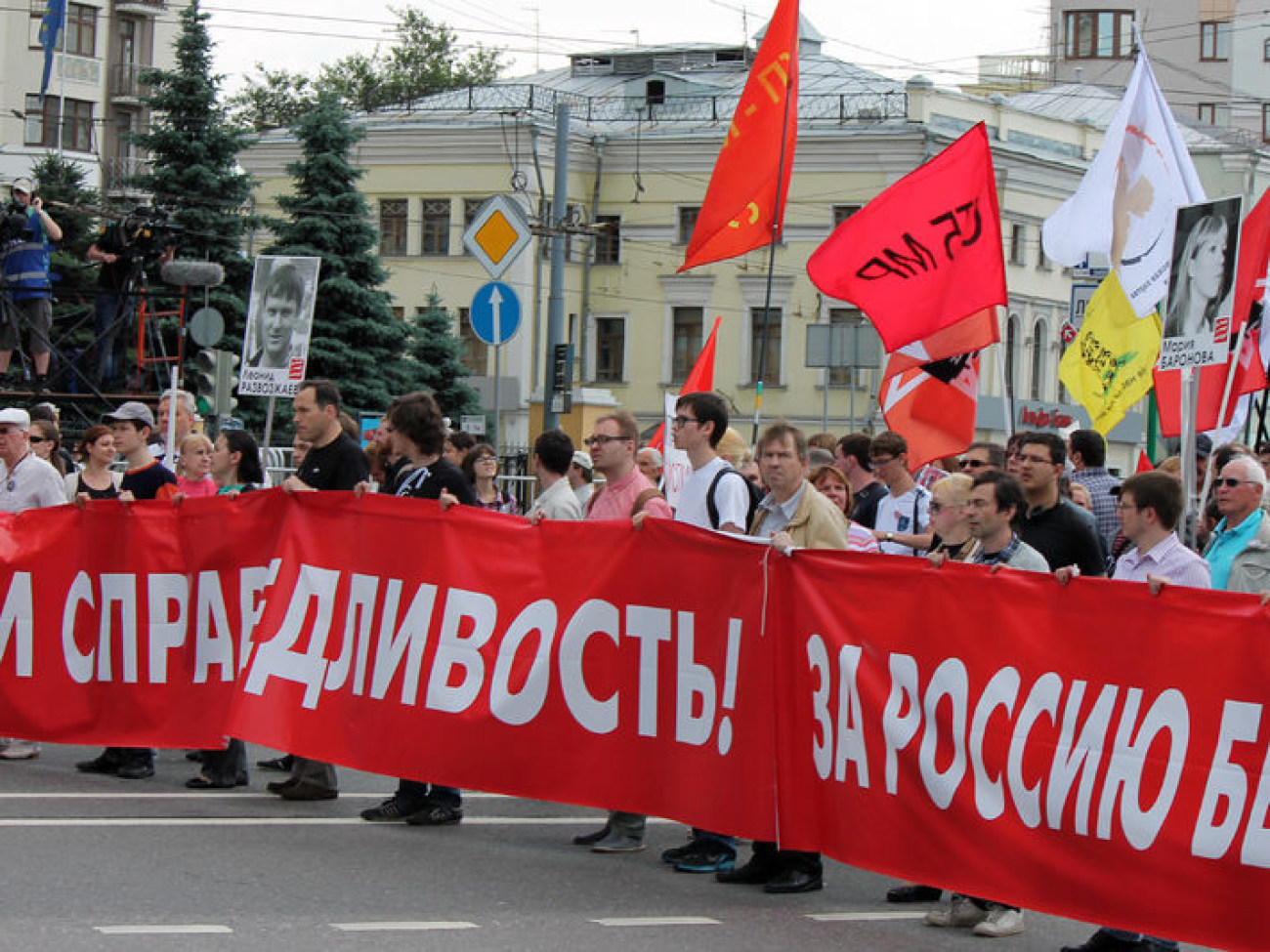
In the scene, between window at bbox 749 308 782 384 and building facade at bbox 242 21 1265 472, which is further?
window at bbox 749 308 782 384

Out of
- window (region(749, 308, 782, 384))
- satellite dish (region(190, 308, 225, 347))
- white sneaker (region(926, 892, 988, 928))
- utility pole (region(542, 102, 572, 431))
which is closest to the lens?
white sneaker (region(926, 892, 988, 928))

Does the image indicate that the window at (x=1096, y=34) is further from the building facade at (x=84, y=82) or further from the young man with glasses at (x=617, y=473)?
the young man with glasses at (x=617, y=473)

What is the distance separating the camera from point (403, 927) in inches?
311

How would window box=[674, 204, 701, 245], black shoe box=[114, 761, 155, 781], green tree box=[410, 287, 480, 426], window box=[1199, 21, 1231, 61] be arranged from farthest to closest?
window box=[1199, 21, 1231, 61], window box=[674, 204, 701, 245], green tree box=[410, 287, 480, 426], black shoe box=[114, 761, 155, 781]

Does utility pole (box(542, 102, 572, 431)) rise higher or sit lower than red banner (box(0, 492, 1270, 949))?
higher

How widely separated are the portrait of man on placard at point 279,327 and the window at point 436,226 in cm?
4686

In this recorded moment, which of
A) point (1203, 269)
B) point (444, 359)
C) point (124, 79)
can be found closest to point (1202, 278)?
point (1203, 269)

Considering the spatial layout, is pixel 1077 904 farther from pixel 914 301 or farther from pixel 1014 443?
pixel 914 301

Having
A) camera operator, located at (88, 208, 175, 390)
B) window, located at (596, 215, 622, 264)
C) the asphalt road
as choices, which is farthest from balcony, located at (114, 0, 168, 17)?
the asphalt road

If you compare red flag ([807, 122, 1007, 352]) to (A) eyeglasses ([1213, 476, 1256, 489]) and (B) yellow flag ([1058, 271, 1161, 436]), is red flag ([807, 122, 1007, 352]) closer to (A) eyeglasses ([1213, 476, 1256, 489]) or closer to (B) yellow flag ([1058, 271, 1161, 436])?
→ (B) yellow flag ([1058, 271, 1161, 436])

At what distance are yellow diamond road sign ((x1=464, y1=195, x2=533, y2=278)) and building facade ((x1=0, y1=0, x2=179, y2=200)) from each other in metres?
54.0

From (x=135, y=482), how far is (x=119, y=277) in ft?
31.8

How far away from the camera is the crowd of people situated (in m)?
8.70

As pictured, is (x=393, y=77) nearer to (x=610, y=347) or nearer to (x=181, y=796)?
(x=610, y=347)
